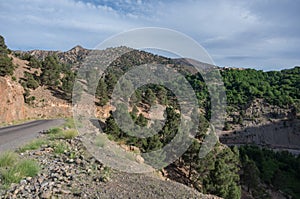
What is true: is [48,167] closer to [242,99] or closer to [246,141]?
[246,141]

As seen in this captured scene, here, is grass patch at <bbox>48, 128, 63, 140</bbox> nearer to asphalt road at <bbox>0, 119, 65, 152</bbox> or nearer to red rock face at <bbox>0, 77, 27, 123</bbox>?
asphalt road at <bbox>0, 119, 65, 152</bbox>

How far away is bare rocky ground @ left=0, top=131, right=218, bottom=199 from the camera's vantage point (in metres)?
5.80

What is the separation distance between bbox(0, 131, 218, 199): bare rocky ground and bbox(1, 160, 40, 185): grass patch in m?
0.17

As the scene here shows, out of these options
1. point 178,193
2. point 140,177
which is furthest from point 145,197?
point 140,177

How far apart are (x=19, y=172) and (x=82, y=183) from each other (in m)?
1.61

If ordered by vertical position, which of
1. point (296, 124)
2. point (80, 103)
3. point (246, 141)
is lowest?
point (246, 141)

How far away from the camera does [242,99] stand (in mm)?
99125

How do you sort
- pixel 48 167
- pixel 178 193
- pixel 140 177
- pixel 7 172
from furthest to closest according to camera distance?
pixel 140 177 → pixel 48 167 → pixel 178 193 → pixel 7 172

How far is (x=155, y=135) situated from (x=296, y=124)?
6734cm

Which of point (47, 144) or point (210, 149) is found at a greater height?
point (47, 144)

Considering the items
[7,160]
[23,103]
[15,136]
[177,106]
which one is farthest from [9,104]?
[177,106]

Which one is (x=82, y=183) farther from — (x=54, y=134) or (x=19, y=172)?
(x=54, y=134)

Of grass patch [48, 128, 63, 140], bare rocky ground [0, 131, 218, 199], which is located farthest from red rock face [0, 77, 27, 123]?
bare rocky ground [0, 131, 218, 199]

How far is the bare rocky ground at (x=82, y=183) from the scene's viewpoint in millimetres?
5797
